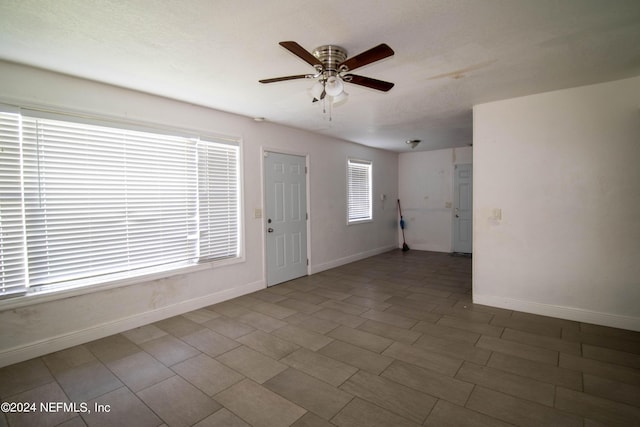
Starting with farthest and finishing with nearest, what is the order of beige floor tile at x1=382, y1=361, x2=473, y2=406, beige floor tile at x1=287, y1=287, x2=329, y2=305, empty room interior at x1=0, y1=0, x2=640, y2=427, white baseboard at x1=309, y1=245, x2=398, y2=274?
white baseboard at x1=309, y1=245, x2=398, y2=274
beige floor tile at x1=287, y1=287, x2=329, y2=305
beige floor tile at x1=382, y1=361, x2=473, y2=406
empty room interior at x1=0, y1=0, x2=640, y2=427

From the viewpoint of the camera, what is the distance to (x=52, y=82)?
273cm

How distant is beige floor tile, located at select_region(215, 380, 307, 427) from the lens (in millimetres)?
1896

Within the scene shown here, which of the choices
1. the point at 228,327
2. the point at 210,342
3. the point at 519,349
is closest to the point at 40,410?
the point at 210,342

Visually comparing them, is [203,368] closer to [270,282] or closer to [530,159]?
[270,282]

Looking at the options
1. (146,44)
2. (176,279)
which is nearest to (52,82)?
(146,44)

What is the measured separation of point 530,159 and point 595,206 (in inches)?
31.4

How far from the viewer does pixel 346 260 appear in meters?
6.20

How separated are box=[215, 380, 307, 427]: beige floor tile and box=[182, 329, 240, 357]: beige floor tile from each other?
60 centimetres

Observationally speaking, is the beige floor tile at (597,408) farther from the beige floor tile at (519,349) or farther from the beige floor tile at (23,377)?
the beige floor tile at (23,377)

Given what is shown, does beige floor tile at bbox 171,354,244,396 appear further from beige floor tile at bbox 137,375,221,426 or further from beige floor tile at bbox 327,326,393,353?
beige floor tile at bbox 327,326,393,353

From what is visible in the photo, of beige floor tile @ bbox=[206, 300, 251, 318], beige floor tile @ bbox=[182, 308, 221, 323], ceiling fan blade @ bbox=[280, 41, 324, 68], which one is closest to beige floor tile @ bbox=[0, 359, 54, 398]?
beige floor tile @ bbox=[182, 308, 221, 323]

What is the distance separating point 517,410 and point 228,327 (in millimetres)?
2627

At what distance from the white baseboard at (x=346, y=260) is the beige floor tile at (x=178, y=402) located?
3270mm

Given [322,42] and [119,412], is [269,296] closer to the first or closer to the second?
[119,412]
